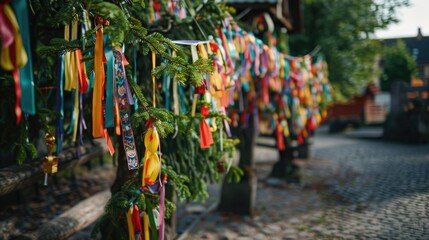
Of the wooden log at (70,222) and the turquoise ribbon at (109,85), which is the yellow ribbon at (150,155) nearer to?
the turquoise ribbon at (109,85)

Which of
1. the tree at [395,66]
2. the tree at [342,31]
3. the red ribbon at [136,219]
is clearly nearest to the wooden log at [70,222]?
the red ribbon at [136,219]

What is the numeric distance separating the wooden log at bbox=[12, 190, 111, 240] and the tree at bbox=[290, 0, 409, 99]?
643cm

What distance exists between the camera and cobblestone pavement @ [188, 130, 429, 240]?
4473 millimetres

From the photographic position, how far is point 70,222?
3629 mm

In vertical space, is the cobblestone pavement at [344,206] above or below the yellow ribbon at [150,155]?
below

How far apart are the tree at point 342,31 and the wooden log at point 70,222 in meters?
6.43

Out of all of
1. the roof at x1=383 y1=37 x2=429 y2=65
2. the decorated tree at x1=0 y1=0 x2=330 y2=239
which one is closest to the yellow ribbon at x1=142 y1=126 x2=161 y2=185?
the decorated tree at x1=0 y1=0 x2=330 y2=239

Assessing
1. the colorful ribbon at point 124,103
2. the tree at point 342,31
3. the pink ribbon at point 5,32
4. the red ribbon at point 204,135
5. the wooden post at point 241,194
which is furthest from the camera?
the tree at point 342,31

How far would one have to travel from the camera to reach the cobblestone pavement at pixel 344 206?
4.47 metres

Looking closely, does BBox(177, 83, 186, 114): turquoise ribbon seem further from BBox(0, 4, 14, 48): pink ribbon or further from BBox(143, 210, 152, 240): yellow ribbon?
BBox(0, 4, 14, 48): pink ribbon

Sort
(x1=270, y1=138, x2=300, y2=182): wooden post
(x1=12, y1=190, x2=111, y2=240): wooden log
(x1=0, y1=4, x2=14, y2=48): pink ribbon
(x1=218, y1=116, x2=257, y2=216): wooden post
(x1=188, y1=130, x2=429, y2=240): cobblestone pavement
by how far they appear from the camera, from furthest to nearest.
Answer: (x1=270, y1=138, x2=300, y2=182): wooden post, (x1=218, y1=116, x2=257, y2=216): wooden post, (x1=188, y1=130, x2=429, y2=240): cobblestone pavement, (x1=12, y1=190, x2=111, y2=240): wooden log, (x1=0, y1=4, x2=14, y2=48): pink ribbon

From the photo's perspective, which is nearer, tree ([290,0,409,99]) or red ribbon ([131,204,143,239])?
red ribbon ([131,204,143,239])

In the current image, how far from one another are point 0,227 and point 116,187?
6.89 feet

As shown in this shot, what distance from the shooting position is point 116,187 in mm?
3369
